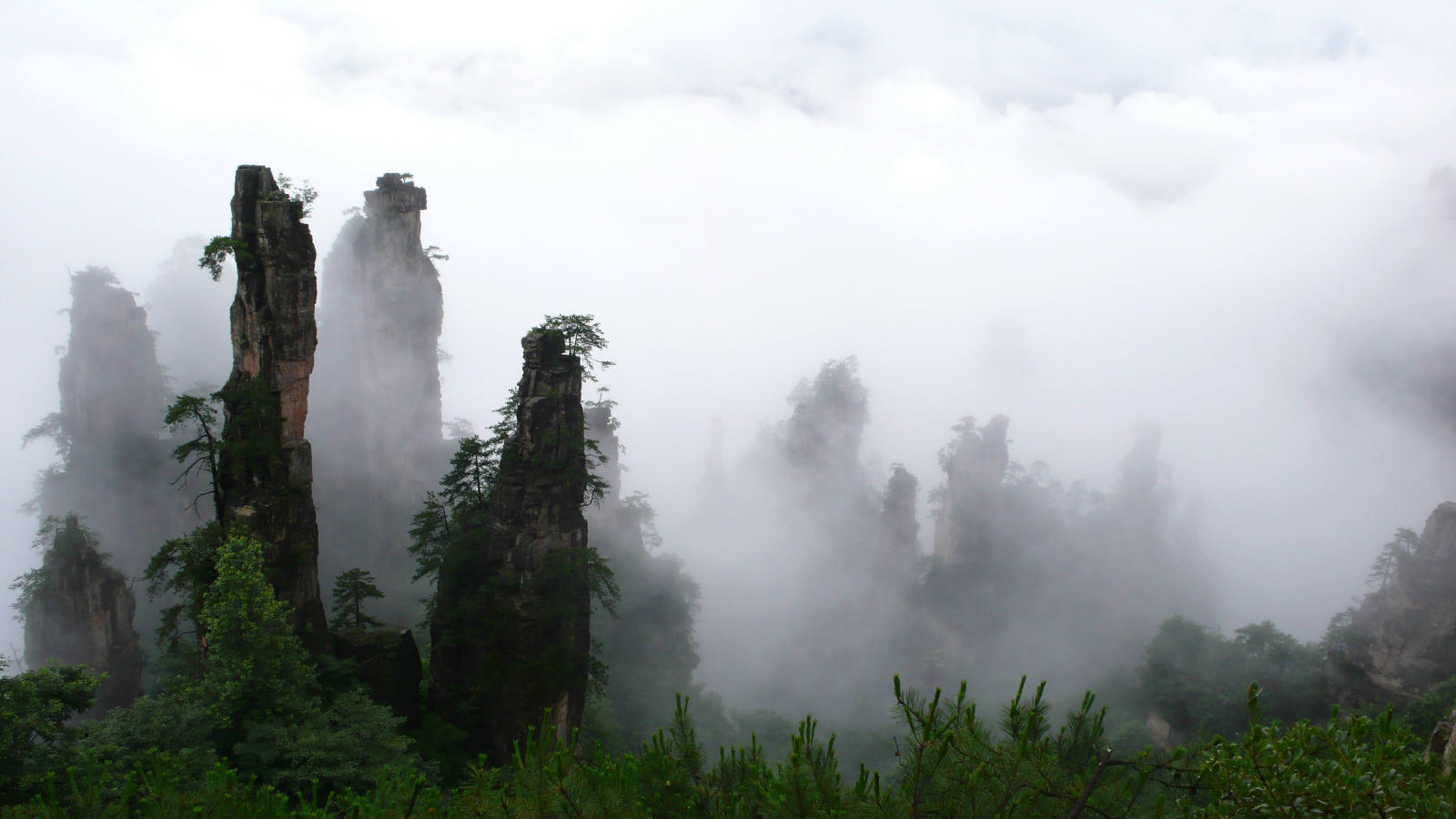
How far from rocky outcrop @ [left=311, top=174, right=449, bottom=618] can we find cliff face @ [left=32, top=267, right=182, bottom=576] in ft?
29.3

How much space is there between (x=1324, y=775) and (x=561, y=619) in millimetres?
19802

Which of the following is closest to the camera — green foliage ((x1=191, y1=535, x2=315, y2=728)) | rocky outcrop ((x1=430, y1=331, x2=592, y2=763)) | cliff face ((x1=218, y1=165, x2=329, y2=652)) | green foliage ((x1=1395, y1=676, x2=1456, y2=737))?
green foliage ((x1=191, y1=535, x2=315, y2=728))

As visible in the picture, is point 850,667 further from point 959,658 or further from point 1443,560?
point 1443,560

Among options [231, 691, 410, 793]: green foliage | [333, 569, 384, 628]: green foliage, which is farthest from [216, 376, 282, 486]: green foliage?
[231, 691, 410, 793]: green foliage

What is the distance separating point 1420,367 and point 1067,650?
49.3 meters

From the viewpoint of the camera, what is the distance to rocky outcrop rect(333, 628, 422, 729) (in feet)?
74.7

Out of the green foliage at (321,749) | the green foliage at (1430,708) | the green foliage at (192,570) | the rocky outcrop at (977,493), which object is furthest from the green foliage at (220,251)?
the rocky outcrop at (977,493)

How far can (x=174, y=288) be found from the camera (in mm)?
58406

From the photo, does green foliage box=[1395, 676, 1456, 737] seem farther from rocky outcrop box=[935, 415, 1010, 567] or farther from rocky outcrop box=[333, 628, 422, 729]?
rocky outcrop box=[333, 628, 422, 729]

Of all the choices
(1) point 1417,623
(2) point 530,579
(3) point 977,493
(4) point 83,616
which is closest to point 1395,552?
(1) point 1417,623

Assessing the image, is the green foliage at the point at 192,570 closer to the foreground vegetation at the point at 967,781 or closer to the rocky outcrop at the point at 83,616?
the foreground vegetation at the point at 967,781

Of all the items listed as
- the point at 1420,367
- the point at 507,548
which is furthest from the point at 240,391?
the point at 1420,367

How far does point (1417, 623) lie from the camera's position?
3531 centimetres

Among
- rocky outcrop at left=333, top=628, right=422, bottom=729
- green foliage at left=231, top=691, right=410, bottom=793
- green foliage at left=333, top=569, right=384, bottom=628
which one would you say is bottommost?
green foliage at left=231, top=691, right=410, bottom=793
